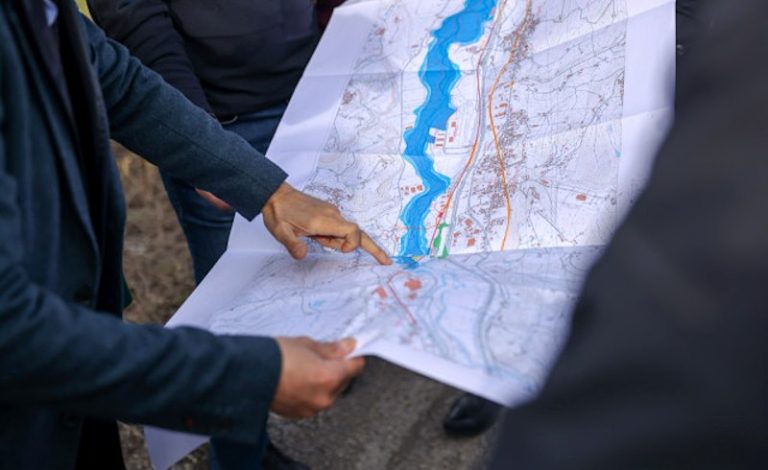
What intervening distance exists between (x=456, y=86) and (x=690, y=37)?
46cm

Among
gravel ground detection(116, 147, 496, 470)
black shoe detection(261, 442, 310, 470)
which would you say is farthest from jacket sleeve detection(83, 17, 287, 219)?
gravel ground detection(116, 147, 496, 470)

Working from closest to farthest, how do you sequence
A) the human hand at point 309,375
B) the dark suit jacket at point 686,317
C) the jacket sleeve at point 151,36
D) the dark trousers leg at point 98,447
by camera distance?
the dark suit jacket at point 686,317 → the human hand at point 309,375 → the dark trousers leg at point 98,447 → the jacket sleeve at point 151,36

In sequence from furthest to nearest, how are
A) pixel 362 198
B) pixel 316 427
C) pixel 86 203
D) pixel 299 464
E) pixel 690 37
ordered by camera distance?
pixel 316 427 < pixel 299 464 < pixel 690 37 < pixel 362 198 < pixel 86 203

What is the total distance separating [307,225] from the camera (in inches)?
54.5

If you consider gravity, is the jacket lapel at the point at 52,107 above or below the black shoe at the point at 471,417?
above

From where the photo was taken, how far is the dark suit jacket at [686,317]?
1.53 ft

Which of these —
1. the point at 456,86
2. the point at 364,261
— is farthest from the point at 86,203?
the point at 456,86

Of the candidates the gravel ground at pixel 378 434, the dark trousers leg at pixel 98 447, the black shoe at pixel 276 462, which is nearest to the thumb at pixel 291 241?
the dark trousers leg at pixel 98 447

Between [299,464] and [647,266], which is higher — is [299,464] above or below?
below

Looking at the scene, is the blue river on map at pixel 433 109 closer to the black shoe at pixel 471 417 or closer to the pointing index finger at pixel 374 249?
the pointing index finger at pixel 374 249

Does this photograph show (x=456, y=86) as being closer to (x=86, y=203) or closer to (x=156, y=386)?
(x=86, y=203)

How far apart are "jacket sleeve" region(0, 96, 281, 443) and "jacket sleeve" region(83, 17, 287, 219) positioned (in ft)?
1.24

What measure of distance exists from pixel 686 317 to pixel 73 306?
2.17ft

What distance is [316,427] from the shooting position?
2311 mm
